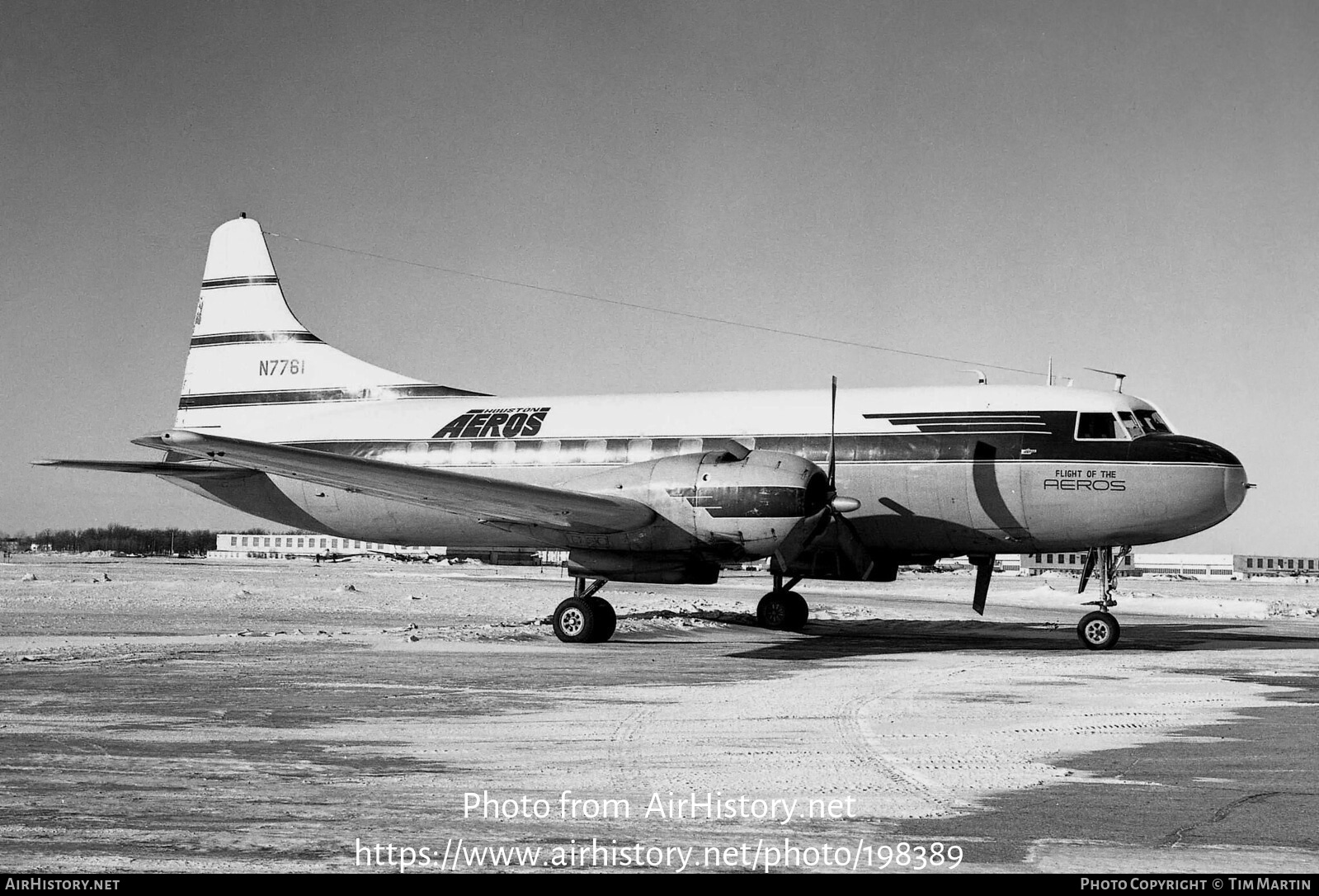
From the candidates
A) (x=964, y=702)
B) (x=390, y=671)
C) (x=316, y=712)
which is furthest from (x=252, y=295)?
(x=964, y=702)

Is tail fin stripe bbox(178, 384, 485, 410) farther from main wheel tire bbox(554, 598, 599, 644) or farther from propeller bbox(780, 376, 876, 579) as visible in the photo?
propeller bbox(780, 376, 876, 579)

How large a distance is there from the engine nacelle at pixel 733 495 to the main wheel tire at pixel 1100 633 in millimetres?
5084

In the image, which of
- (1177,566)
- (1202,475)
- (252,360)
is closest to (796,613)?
(1202,475)

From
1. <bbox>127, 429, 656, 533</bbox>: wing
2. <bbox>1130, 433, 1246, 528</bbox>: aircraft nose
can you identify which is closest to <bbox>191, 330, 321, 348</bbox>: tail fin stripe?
<bbox>127, 429, 656, 533</bbox>: wing

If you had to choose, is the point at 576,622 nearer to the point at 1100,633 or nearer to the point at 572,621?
the point at 572,621

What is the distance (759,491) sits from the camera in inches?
615

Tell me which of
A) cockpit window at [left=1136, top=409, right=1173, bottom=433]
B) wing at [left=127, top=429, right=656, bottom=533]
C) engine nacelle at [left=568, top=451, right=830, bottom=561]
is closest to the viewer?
engine nacelle at [left=568, top=451, right=830, bottom=561]

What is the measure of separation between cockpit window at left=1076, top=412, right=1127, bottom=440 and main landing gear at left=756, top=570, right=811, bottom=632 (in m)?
6.55

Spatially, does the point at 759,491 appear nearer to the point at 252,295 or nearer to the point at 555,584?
the point at 252,295

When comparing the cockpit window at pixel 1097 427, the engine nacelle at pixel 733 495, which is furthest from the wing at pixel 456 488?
the cockpit window at pixel 1097 427

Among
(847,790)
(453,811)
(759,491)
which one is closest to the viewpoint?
(453,811)

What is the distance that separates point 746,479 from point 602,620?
13.2ft

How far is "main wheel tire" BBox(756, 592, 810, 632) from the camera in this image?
21.8 metres

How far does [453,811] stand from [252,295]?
2043 centimetres
